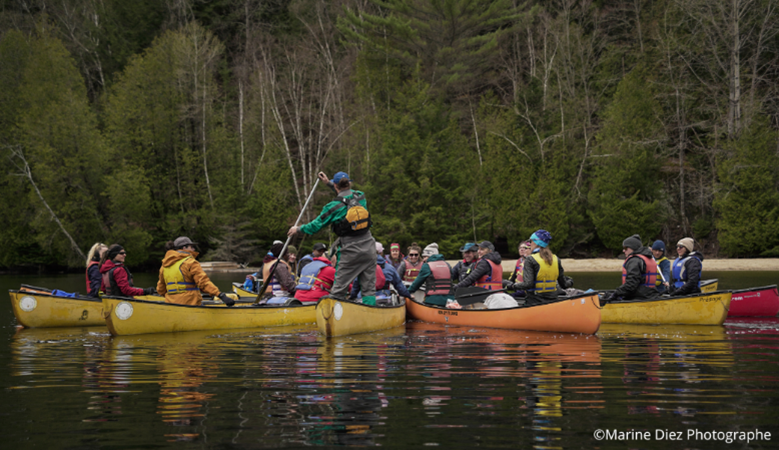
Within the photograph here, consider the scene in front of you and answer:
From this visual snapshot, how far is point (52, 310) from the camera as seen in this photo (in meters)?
11.5

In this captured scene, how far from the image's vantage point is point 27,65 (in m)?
38.0

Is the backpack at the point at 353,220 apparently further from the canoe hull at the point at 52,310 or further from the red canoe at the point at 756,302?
the red canoe at the point at 756,302

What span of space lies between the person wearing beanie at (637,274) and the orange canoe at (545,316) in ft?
5.60

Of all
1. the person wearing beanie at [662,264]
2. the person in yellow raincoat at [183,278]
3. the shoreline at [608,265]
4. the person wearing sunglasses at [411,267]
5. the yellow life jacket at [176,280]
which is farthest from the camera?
the shoreline at [608,265]

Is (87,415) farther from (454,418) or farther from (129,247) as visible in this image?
(129,247)

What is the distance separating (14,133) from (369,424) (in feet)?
125

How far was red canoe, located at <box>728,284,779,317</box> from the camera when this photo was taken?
→ 1199 cm

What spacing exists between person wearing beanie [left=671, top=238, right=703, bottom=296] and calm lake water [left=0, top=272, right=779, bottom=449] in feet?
5.62

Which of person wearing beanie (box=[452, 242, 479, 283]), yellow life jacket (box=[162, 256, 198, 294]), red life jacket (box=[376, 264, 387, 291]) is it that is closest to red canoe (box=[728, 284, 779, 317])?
person wearing beanie (box=[452, 242, 479, 283])

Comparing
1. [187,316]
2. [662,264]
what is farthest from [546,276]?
[187,316]

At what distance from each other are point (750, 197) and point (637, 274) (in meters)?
23.3

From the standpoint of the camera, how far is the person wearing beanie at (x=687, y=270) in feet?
35.9

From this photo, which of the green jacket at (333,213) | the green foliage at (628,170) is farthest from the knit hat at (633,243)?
the green foliage at (628,170)

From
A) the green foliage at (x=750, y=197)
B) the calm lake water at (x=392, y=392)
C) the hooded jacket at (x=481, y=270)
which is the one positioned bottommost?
the calm lake water at (x=392, y=392)
